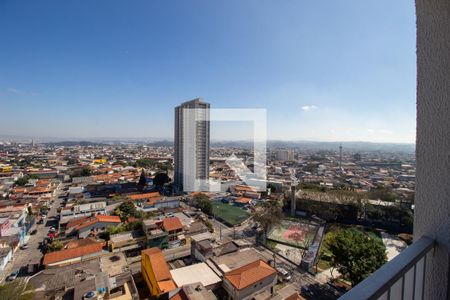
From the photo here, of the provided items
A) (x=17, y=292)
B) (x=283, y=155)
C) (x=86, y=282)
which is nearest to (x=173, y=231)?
(x=86, y=282)

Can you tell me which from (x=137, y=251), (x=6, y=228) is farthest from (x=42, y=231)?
(x=137, y=251)

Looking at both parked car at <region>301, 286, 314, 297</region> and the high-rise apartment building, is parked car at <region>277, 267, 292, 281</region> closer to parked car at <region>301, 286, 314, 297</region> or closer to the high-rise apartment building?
parked car at <region>301, 286, 314, 297</region>

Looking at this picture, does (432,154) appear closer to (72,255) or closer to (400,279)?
(400,279)

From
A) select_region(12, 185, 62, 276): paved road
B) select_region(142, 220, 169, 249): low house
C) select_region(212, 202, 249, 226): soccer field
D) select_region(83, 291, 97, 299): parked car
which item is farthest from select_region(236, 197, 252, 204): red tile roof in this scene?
select_region(83, 291, 97, 299): parked car

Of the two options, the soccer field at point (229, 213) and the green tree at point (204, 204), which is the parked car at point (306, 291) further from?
the green tree at point (204, 204)

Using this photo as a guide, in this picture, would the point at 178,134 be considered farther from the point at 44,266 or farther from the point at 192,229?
the point at 44,266

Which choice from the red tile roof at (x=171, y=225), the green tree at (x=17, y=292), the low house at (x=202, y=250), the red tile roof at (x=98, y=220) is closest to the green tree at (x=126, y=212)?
the red tile roof at (x=98, y=220)

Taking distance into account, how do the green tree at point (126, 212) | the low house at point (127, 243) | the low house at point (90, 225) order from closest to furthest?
the low house at point (127, 243), the low house at point (90, 225), the green tree at point (126, 212)
